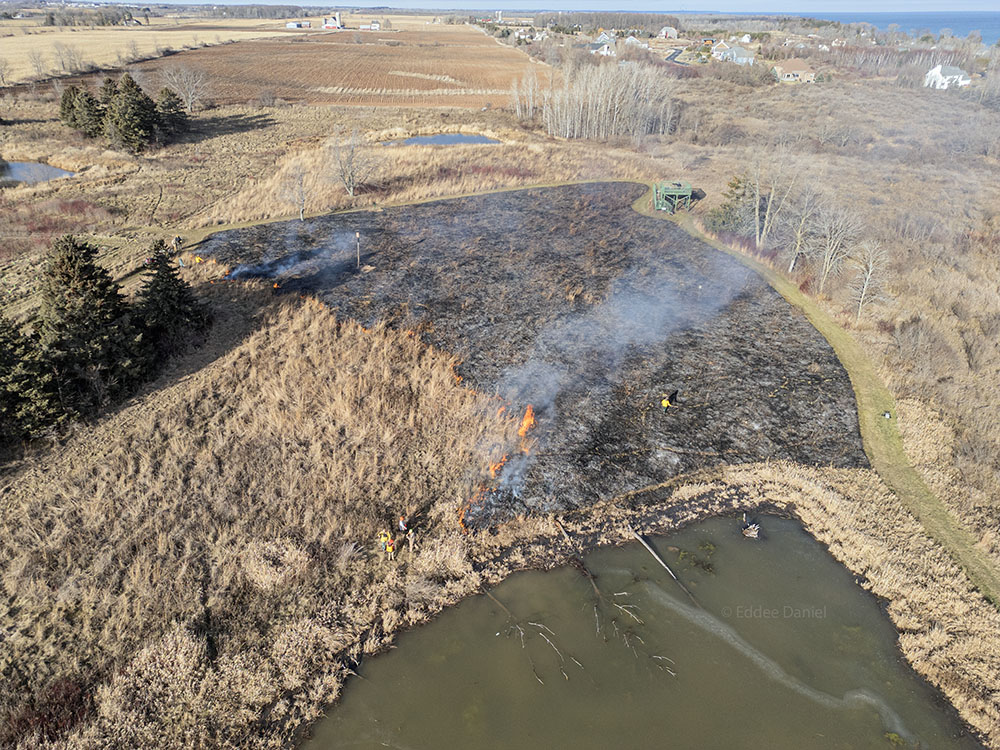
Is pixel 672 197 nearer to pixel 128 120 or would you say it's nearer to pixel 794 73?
pixel 128 120

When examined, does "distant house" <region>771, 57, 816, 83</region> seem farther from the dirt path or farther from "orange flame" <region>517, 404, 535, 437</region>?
"orange flame" <region>517, 404, 535, 437</region>

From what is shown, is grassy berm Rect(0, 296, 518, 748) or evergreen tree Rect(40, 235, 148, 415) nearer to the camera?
grassy berm Rect(0, 296, 518, 748)

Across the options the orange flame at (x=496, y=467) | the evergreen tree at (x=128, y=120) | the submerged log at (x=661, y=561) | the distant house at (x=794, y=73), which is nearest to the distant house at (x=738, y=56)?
the distant house at (x=794, y=73)

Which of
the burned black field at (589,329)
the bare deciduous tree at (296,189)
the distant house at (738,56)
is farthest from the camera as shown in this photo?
the distant house at (738,56)

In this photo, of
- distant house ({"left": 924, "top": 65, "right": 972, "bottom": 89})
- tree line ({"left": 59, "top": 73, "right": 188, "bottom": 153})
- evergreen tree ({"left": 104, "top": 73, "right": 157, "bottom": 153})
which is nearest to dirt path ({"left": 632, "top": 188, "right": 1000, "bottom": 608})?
evergreen tree ({"left": 104, "top": 73, "right": 157, "bottom": 153})

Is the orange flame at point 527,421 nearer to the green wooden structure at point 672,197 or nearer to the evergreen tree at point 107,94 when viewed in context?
the green wooden structure at point 672,197

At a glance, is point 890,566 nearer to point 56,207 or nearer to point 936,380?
point 936,380
